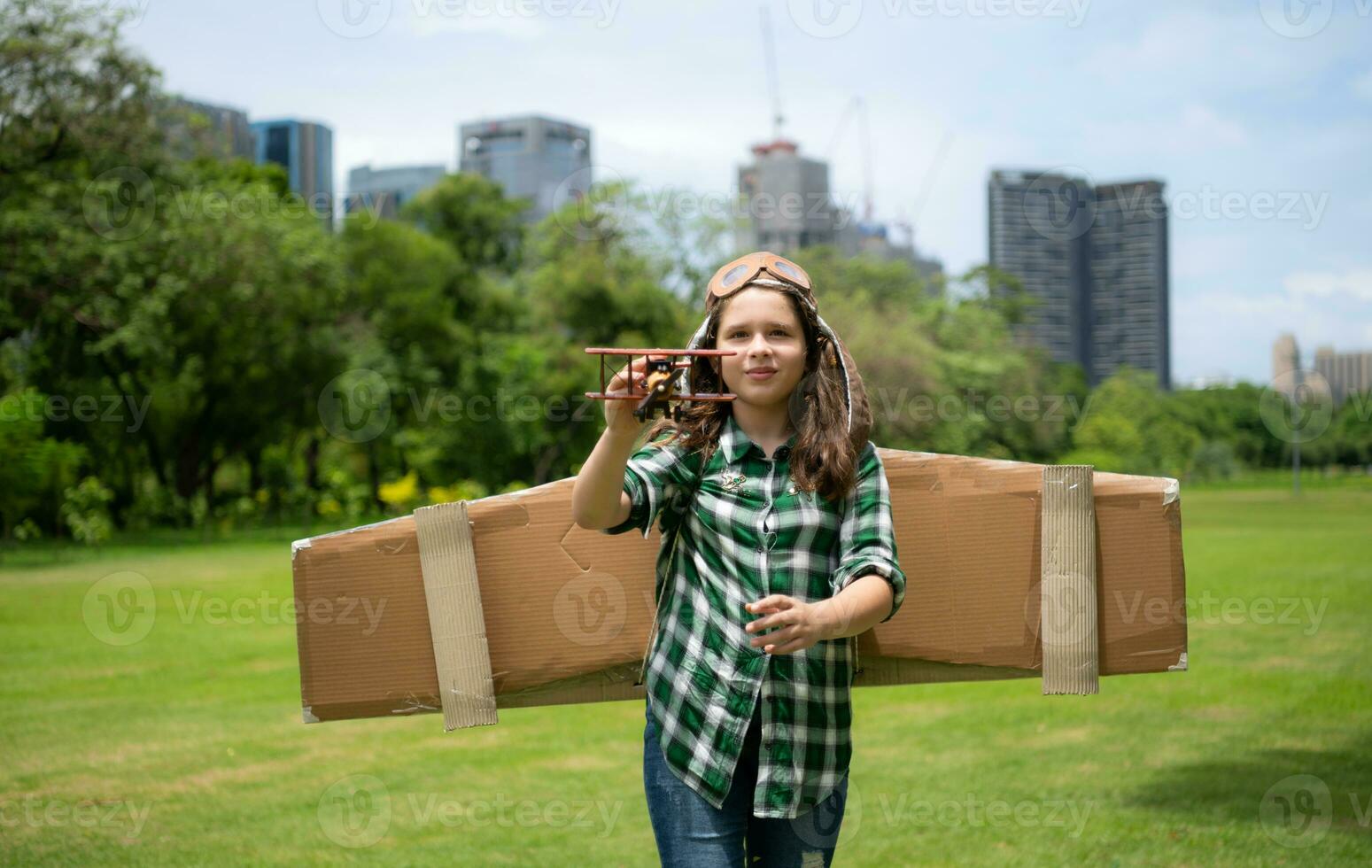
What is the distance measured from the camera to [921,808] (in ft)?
20.2

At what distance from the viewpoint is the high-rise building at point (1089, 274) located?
77.8 meters

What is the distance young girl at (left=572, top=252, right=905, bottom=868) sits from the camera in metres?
2.55

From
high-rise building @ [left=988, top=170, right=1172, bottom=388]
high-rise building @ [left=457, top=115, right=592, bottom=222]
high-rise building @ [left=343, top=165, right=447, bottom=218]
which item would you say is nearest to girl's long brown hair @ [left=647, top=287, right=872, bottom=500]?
high-rise building @ [left=343, top=165, right=447, bottom=218]

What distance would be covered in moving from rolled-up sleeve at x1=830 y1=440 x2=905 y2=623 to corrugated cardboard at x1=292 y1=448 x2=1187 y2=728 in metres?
0.64

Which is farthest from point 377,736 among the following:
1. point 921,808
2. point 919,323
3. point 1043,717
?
point 919,323

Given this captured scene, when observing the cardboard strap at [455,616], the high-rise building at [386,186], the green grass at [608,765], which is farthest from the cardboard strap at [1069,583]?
the high-rise building at [386,186]

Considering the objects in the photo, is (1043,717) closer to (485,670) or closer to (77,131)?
(485,670)

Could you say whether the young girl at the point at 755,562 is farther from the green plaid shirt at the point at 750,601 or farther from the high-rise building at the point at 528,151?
the high-rise building at the point at 528,151

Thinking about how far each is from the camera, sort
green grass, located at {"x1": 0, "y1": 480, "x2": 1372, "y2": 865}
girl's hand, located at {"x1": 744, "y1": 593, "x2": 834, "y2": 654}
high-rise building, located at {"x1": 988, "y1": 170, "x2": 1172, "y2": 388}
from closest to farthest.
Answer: girl's hand, located at {"x1": 744, "y1": 593, "x2": 834, "y2": 654}
green grass, located at {"x1": 0, "y1": 480, "x2": 1372, "y2": 865}
high-rise building, located at {"x1": 988, "y1": 170, "x2": 1172, "y2": 388}

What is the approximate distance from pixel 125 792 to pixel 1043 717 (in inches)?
229

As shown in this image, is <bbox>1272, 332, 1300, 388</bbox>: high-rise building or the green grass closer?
the green grass

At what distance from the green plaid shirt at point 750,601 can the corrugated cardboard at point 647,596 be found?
0.63 meters

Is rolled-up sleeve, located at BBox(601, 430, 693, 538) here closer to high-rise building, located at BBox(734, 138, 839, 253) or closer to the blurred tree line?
the blurred tree line

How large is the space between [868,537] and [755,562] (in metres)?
0.24
